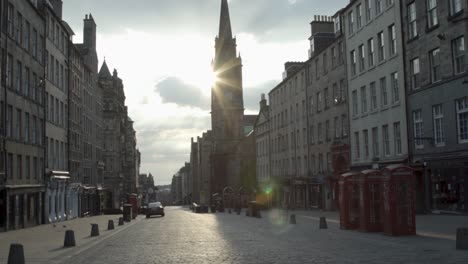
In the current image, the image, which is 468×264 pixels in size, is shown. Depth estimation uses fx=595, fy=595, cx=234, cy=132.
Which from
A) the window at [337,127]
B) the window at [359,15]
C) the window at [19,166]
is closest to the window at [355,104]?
the window at [337,127]

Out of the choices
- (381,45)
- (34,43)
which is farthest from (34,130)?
(381,45)

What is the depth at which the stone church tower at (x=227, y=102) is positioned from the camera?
362 feet

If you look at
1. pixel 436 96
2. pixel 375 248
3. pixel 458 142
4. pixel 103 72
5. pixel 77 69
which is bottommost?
pixel 375 248

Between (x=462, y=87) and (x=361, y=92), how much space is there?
14541mm

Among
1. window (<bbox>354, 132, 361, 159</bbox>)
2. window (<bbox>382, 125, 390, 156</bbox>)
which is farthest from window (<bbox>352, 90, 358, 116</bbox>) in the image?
window (<bbox>382, 125, 390, 156</bbox>)

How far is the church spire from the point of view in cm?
11069

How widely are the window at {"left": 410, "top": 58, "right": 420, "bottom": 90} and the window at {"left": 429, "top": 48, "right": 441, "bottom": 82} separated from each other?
1.69 m

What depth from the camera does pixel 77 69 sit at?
5862 centimetres

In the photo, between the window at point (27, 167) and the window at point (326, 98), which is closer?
the window at point (27, 167)

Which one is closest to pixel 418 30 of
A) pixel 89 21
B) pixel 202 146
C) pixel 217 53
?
pixel 89 21

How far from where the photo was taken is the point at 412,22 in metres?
35.4

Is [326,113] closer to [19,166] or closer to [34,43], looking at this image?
[34,43]

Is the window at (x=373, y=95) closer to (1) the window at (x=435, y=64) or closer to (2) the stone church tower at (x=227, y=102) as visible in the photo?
(1) the window at (x=435, y=64)

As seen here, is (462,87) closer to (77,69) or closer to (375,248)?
(375,248)
